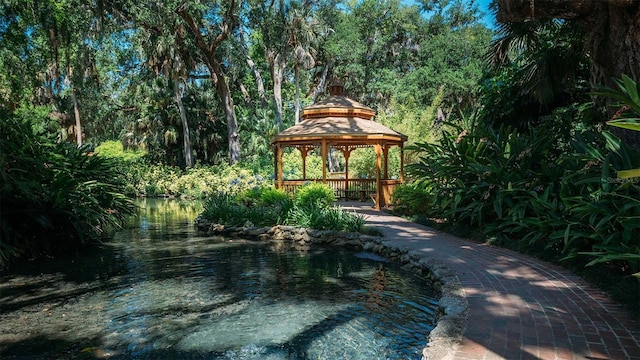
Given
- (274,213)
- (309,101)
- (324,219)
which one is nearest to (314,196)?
(274,213)

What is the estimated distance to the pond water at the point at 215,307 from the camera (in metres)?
4.43

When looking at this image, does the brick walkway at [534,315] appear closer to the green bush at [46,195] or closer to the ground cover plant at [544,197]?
the ground cover plant at [544,197]

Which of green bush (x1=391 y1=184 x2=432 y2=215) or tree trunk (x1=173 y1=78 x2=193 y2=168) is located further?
tree trunk (x1=173 y1=78 x2=193 y2=168)

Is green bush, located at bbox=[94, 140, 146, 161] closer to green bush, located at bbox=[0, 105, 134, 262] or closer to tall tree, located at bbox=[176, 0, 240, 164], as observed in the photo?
tall tree, located at bbox=[176, 0, 240, 164]

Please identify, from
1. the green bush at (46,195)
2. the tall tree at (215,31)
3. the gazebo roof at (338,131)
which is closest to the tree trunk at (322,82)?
the tall tree at (215,31)

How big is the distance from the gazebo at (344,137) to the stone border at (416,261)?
3.84m

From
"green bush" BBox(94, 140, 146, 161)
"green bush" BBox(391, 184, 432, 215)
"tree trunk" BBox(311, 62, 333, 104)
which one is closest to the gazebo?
"green bush" BBox(391, 184, 432, 215)

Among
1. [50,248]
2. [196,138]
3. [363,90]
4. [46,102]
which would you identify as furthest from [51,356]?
[46,102]

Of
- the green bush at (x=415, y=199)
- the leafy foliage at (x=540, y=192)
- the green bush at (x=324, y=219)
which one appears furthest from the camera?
the green bush at (x=415, y=199)

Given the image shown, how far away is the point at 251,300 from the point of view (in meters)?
6.06

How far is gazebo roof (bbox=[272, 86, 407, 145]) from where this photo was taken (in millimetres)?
14336

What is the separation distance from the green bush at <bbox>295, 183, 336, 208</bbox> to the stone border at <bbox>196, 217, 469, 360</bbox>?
1160 millimetres

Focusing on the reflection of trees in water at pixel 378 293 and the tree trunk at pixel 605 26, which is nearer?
the reflection of trees in water at pixel 378 293

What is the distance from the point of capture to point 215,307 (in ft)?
19.0
